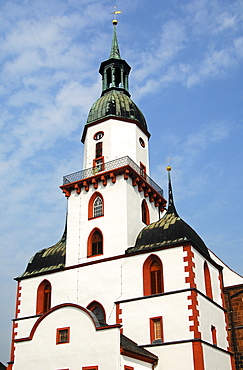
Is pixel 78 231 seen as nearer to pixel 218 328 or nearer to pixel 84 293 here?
pixel 84 293

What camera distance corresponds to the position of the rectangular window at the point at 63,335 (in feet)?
86.0

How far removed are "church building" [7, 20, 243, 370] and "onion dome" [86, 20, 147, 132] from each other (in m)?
0.11

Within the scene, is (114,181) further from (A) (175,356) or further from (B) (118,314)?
(A) (175,356)

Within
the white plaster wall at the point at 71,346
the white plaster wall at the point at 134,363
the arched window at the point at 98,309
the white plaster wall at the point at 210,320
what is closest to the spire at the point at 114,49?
the arched window at the point at 98,309

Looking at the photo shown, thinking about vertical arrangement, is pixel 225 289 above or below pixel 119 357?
above

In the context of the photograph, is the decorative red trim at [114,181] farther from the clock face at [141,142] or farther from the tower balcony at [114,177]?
the clock face at [141,142]

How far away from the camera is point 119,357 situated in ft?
78.1

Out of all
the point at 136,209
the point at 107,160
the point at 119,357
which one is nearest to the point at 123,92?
the point at 107,160

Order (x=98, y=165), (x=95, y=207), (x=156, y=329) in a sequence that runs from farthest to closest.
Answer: (x=98, y=165) → (x=95, y=207) → (x=156, y=329)

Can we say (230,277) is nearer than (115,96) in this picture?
Yes

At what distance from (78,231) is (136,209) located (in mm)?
4116

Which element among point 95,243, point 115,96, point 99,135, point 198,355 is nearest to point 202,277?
point 198,355

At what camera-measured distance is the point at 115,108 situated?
123 ft

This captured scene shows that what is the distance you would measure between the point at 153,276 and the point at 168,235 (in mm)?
2560
